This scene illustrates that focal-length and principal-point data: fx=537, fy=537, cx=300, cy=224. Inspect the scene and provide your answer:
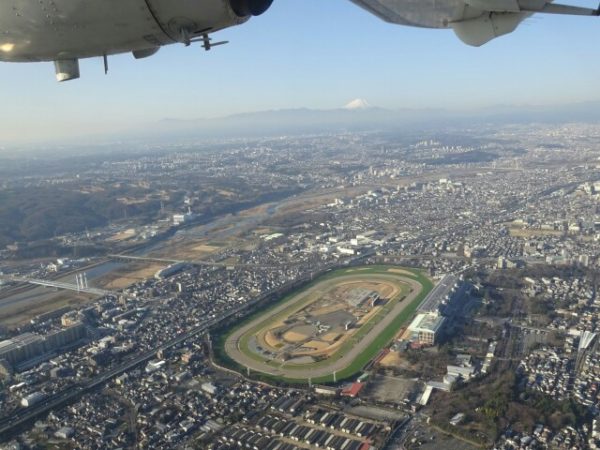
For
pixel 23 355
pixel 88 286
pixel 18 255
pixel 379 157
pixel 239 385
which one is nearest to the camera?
pixel 239 385

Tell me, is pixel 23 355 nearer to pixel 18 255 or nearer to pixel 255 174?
pixel 18 255

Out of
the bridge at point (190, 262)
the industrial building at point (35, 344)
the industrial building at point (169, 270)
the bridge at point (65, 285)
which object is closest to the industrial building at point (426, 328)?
the bridge at point (190, 262)

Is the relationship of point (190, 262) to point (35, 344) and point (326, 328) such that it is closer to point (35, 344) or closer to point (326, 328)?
point (35, 344)

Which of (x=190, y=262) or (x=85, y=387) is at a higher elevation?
(x=190, y=262)

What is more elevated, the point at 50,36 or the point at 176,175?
the point at 50,36

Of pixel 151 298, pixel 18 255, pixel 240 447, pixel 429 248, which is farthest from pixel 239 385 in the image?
pixel 18 255

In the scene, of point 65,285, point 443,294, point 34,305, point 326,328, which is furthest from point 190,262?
point 443,294
